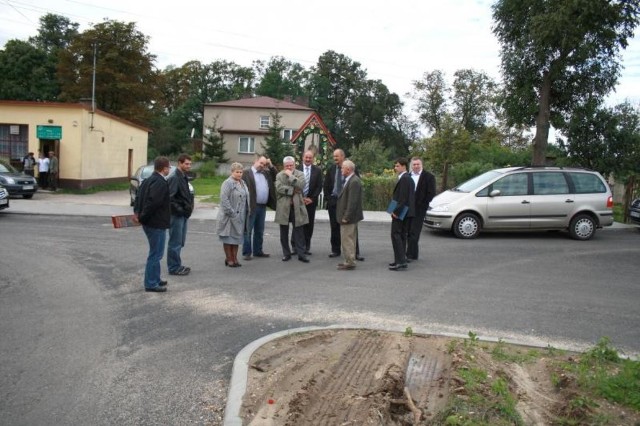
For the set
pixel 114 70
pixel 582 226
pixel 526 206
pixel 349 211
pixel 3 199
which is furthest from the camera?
pixel 114 70

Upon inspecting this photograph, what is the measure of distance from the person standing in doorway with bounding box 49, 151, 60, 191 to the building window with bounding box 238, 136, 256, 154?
33.6 metres

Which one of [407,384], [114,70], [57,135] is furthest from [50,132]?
[114,70]

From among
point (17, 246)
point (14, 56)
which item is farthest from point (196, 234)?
point (14, 56)

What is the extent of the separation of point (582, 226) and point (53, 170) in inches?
830

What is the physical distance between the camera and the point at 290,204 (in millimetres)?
10633

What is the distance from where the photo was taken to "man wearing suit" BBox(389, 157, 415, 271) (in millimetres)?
9797

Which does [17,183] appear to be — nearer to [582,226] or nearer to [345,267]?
[345,267]

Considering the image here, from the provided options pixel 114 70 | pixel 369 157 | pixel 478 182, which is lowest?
pixel 478 182

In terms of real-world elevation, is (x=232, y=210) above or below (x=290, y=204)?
below

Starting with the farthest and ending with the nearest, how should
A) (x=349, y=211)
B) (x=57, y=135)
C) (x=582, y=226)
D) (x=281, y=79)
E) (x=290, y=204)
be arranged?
(x=281, y=79) < (x=57, y=135) < (x=582, y=226) < (x=290, y=204) < (x=349, y=211)

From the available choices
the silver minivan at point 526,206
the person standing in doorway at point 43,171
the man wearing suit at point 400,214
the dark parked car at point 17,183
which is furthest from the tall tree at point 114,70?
the man wearing suit at point 400,214

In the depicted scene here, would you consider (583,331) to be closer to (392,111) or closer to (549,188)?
(549,188)

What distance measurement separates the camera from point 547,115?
79.5 ft

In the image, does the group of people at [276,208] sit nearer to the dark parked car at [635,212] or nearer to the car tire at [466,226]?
the car tire at [466,226]
